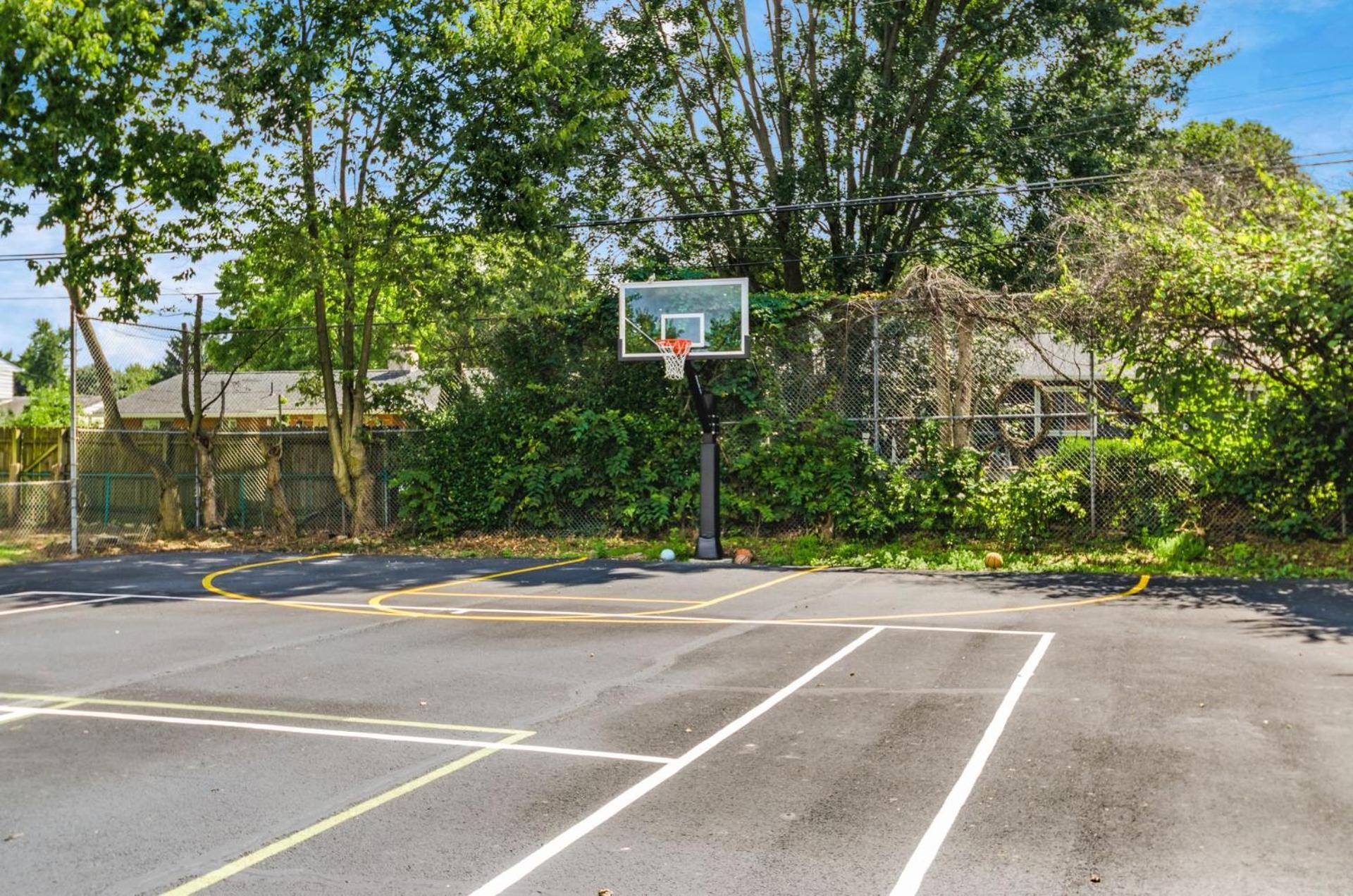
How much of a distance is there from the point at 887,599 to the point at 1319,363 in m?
6.79

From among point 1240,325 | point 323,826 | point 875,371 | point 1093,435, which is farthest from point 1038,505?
point 323,826

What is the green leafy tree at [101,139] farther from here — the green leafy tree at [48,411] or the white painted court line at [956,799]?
the green leafy tree at [48,411]

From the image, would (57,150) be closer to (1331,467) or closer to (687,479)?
(687,479)

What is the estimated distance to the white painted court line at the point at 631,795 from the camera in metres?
4.65

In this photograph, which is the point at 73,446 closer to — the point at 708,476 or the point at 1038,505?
the point at 708,476

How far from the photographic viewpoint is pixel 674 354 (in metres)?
17.4

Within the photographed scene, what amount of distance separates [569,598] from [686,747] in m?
6.70

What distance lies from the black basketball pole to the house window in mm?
4846

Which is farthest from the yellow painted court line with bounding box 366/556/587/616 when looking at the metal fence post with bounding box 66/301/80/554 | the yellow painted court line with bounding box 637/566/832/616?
the metal fence post with bounding box 66/301/80/554

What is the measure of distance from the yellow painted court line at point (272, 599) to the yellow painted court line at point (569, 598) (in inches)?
57.9

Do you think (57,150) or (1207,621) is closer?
(1207,621)

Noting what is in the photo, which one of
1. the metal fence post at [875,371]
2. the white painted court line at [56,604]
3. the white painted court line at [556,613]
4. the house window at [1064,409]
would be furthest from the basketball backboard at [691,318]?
the white painted court line at [56,604]

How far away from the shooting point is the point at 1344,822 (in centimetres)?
518

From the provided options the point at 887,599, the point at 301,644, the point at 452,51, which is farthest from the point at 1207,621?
the point at 452,51
